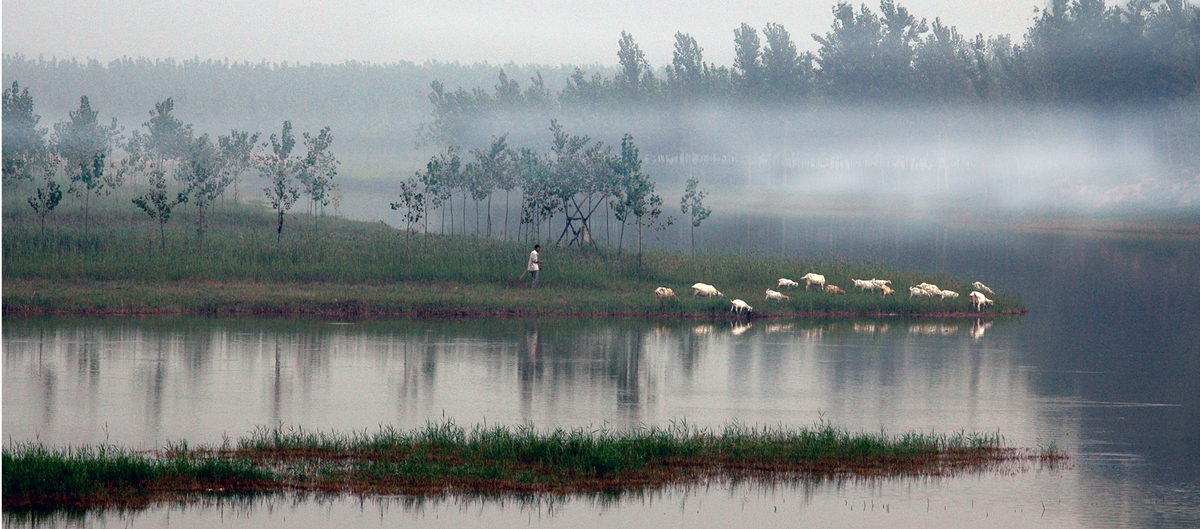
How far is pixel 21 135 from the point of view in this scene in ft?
304

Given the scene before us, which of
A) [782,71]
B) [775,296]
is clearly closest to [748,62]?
[782,71]

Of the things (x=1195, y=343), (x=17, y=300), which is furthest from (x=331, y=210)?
(x=1195, y=343)

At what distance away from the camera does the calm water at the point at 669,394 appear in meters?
17.6

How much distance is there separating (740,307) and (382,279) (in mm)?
13545

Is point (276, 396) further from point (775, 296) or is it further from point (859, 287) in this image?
point (859, 287)

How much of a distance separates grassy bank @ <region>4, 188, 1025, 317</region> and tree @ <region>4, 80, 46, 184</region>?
28.2m

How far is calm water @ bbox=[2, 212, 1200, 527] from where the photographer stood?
17.6 metres

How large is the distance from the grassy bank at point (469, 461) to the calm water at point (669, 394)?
62 cm

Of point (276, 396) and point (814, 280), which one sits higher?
point (814, 280)

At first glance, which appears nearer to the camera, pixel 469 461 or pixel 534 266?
pixel 469 461

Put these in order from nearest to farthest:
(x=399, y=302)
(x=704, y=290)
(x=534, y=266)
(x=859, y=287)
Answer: (x=399, y=302) < (x=534, y=266) < (x=704, y=290) < (x=859, y=287)

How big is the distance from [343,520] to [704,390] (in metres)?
14.1

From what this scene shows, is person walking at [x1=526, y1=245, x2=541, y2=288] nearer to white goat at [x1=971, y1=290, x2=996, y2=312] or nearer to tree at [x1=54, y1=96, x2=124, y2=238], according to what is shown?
white goat at [x1=971, y1=290, x2=996, y2=312]

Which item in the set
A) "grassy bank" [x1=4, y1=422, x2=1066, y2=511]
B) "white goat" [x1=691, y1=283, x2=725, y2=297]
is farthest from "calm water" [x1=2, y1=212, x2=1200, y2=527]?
"white goat" [x1=691, y1=283, x2=725, y2=297]
